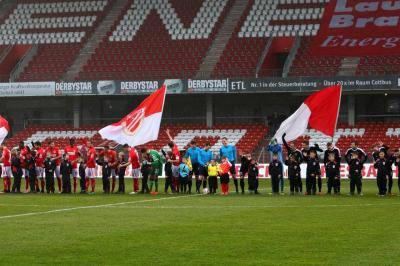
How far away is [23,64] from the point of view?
2384 inches

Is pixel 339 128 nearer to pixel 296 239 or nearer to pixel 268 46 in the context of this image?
pixel 268 46

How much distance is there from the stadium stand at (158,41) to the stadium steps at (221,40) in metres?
0.38

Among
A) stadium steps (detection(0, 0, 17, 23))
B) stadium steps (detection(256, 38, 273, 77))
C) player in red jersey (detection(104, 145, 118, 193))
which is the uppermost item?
stadium steps (detection(0, 0, 17, 23))

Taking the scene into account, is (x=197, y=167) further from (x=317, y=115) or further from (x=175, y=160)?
(x=317, y=115)

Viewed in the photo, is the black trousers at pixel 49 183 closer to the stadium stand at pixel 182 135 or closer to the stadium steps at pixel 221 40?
the stadium stand at pixel 182 135

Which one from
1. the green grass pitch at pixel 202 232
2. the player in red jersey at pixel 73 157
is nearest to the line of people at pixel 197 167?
the player in red jersey at pixel 73 157

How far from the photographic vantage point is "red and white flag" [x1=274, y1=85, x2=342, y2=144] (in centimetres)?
3097

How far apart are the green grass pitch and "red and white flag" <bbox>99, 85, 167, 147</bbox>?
3768mm

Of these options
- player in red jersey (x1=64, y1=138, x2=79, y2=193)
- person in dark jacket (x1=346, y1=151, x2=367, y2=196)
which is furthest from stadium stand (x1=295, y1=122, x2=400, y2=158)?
player in red jersey (x1=64, y1=138, x2=79, y2=193)

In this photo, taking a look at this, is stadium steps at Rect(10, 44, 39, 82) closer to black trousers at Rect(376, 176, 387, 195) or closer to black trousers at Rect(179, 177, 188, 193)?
black trousers at Rect(179, 177, 188, 193)

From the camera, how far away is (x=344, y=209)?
23500mm

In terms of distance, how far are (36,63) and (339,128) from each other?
20220mm

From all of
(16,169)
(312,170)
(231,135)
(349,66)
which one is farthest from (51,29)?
(312,170)

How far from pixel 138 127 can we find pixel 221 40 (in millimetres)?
27618
